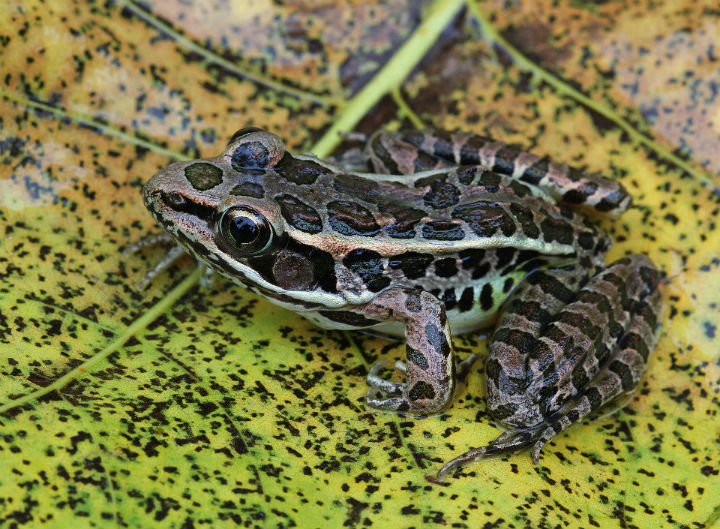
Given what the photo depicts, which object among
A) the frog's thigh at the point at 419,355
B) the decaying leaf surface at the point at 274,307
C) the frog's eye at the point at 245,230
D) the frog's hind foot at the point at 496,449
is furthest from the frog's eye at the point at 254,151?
the frog's hind foot at the point at 496,449

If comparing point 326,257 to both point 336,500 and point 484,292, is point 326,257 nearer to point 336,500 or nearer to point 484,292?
point 484,292

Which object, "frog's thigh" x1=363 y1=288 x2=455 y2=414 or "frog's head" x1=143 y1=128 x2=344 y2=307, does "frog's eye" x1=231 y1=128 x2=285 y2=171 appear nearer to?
"frog's head" x1=143 y1=128 x2=344 y2=307

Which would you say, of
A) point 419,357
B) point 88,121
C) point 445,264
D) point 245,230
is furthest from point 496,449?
point 88,121

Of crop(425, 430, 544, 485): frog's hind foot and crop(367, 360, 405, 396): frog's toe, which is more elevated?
crop(425, 430, 544, 485): frog's hind foot

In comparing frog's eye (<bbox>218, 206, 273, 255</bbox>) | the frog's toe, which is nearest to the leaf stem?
frog's eye (<bbox>218, 206, 273, 255</bbox>)

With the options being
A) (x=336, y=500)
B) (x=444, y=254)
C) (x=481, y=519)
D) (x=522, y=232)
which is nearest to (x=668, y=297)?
(x=522, y=232)

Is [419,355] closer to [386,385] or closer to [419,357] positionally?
[419,357]
